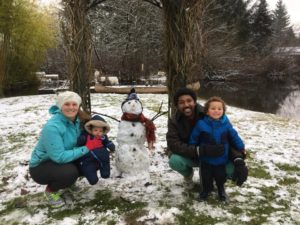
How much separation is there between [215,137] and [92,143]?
1.25 metres

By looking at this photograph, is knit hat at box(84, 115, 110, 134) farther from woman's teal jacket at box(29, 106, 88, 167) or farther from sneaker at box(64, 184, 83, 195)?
sneaker at box(64, 184, 83, 195)

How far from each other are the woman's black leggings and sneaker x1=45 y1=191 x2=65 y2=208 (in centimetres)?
14

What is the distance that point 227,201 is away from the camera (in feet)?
10.1

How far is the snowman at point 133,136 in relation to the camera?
343cm

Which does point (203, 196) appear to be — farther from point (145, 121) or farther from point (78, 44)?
point (78, 44)

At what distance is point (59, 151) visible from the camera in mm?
2803

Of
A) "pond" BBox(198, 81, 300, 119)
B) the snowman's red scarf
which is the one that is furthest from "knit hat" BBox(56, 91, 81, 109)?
"pond" BBox(198, 81, 300, 119)

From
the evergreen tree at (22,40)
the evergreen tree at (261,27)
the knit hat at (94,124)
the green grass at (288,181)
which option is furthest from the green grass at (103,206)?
the evergreen tree at (261,27)

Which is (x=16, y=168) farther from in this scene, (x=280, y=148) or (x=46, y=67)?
(x=46, y=67)

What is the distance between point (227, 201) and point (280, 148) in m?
2.45

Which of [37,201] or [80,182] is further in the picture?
[80,182]

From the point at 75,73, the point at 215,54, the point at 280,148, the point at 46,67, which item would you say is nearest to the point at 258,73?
the point at 215,54

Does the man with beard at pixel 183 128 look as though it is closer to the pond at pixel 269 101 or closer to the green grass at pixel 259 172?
the green grass at pixel 259 172

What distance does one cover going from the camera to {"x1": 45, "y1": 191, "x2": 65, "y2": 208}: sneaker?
3028mm
